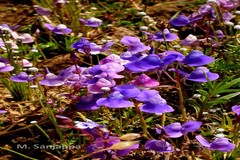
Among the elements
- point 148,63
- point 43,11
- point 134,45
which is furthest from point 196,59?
point 43,11

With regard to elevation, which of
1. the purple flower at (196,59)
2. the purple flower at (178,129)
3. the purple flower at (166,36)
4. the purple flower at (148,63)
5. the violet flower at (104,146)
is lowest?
the violet flower at (104,146)

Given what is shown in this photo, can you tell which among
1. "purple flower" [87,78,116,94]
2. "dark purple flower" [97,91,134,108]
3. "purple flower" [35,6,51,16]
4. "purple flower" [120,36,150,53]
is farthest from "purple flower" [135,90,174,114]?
"purple flower" [35,6,51,16]

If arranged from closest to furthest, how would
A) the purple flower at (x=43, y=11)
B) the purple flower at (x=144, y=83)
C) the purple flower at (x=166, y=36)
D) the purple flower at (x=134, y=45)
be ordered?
the purple flower at (x=144, y=83) → the purple flower at (x=134, y=45) → the purple flower at (x=166, y=36) → the purple flower at (x=43, y=11)

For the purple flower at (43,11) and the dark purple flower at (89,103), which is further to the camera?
the purple flower at (43,11)

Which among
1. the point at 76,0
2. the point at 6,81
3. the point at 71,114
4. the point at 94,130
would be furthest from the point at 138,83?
the point at 76,0

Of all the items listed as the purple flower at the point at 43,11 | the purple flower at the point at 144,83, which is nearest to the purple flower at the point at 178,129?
the purple flower at the point at 144,83

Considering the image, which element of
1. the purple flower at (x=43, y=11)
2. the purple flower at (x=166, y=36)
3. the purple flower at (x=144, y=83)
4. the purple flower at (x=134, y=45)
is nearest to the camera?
the purple flower at (x=144, y=83)

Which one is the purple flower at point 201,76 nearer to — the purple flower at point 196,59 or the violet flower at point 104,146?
the purple flower at point 196,59

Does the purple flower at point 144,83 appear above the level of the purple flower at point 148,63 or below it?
below
